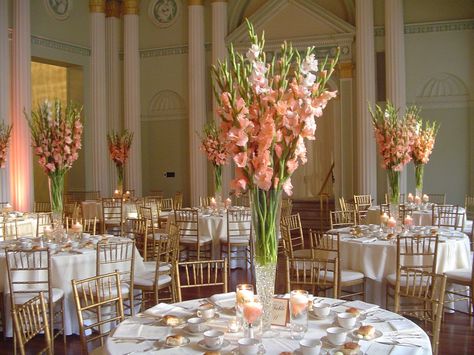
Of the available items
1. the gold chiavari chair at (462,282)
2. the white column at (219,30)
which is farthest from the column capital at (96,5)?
the gold chiavari chair at (462,282)

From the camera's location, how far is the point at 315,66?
9.20ft

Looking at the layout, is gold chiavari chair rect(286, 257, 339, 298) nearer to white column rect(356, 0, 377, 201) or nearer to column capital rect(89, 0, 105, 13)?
white column rect(356, 0, 377, 201)

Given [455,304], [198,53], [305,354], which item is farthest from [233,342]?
[198,53]

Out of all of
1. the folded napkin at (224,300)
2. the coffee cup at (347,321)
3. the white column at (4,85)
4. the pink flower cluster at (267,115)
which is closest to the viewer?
the pink flower cluster at (267,115)

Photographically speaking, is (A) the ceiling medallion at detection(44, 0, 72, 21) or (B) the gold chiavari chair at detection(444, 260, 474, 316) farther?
(A) the ceiling medallion at detection(44, 0, 72, 21)

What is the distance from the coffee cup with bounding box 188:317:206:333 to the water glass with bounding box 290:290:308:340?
0.52 m

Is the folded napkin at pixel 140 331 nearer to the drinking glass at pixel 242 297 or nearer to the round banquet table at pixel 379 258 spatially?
the drinking glass at pixel 242 297

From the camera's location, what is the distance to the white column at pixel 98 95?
14.1 metres

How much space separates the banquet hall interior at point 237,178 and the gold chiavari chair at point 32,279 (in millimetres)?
23

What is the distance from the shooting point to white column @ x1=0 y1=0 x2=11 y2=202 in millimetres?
11539

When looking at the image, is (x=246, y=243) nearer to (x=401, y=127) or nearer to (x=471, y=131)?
(x=401, y=127)

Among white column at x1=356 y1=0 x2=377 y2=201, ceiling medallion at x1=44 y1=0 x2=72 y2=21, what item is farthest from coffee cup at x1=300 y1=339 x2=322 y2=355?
ceiling medallion at x1=44 y1=0 x2=72 y2=21

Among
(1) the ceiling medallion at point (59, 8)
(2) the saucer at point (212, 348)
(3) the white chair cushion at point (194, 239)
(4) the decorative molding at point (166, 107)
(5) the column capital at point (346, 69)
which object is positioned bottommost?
(3) the white chair cushion at point (194, 239)

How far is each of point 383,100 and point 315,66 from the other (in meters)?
10.3
